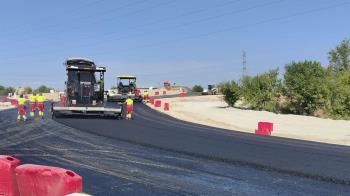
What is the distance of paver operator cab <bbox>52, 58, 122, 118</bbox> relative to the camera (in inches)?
1123

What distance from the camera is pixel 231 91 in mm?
44594

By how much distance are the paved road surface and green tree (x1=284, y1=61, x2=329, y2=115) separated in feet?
59.1

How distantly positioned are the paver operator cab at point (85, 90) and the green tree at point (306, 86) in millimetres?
14958

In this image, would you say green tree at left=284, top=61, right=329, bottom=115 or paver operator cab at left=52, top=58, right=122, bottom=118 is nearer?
paver operator cab at left=52, top=58, right=122, bottom=118

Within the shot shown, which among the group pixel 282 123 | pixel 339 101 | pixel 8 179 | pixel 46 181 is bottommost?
pixel 282 123

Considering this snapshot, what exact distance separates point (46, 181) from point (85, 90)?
2284cm

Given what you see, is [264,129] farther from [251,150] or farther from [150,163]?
[150,163]

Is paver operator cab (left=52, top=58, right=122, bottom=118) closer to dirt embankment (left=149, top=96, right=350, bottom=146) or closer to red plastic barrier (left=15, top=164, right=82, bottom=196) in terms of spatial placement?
dirt embankment (left=149, top=96, right=350, bottom=146)

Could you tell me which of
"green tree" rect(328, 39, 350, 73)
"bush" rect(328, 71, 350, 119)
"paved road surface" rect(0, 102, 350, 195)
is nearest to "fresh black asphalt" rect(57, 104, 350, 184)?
"paved road surface" rect(0, 102, 350, 195)

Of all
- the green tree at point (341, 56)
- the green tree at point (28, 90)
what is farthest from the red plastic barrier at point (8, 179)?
the green tree at point (28, 90)

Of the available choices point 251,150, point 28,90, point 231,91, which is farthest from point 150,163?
point 28,90

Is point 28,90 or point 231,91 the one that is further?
point 28,90

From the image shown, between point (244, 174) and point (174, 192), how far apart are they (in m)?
2.69

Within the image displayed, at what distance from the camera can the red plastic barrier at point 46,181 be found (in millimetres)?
→ 6922
